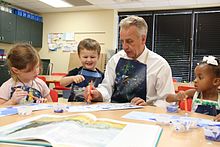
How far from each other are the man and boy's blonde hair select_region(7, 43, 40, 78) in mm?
508

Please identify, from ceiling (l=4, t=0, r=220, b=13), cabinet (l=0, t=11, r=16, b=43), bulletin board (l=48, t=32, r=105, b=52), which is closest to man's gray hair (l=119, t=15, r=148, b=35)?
ceiling (l=4, t=0, r=220, b=13)

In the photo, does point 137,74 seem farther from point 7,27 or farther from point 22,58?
point 7,27

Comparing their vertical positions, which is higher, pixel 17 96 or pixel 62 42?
pixel 62 42

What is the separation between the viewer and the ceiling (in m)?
5.64

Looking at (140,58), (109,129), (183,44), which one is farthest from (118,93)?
(183,44)

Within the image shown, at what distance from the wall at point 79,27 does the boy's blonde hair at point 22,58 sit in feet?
15.4

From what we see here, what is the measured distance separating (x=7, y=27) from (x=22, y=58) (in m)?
4.92

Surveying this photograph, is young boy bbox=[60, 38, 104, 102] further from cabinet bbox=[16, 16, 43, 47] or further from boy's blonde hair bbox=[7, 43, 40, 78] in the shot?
cabinet bbox=[16, 16, 43, 47]

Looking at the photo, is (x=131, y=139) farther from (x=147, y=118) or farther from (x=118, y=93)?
(x=118, y=93)

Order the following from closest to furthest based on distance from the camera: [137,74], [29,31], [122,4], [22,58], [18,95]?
[18,95] < [22,58] < [137,74] < [122,4] < [29,31]

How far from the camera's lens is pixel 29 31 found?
6695mm

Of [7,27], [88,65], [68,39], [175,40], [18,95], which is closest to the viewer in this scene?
[18,95]

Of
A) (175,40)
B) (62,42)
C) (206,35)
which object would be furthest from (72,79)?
(62,42)

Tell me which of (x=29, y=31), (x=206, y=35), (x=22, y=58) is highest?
(x=29, y=31)
